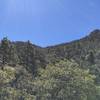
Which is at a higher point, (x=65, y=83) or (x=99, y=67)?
(x=99, y=67)

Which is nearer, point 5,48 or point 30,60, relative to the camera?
point 5,48

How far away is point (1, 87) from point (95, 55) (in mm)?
56895

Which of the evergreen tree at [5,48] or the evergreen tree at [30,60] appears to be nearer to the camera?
the evergreen tree at [5,48]

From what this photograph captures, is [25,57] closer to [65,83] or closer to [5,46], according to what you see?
[5,46]

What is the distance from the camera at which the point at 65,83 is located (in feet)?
228

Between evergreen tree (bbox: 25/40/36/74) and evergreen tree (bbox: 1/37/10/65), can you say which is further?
evergreen tree (bbox: 25/40/36/74)

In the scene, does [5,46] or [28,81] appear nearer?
[28,81]

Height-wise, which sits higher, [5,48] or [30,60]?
[5,48]

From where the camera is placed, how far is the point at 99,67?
98.1 m

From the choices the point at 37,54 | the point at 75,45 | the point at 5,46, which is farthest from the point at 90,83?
the point at 75,45

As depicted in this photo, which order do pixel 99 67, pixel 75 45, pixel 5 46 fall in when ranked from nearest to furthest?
pixel 99 67, pixel 5 46, pixel 75 45

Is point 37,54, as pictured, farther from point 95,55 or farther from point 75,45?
point 75,45

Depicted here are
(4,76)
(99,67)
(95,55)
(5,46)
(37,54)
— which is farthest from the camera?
(37,54)

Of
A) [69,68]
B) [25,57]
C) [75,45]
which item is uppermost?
[75,45]
